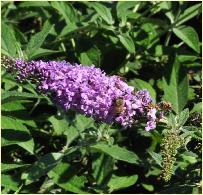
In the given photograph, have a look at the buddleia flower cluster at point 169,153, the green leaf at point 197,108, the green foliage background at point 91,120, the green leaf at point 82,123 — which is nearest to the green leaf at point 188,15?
the green foliage background at point 91,120

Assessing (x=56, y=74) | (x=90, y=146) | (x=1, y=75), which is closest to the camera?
(x=56, y=74)

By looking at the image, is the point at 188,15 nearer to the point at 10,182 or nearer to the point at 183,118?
the point at 183,118

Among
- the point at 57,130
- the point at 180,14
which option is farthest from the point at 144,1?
the point at 57,130

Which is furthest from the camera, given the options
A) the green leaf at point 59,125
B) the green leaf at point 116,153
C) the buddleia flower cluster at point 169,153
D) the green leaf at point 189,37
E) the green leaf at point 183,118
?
the green leaf at point 189,37

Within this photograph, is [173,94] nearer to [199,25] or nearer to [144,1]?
[144,1]

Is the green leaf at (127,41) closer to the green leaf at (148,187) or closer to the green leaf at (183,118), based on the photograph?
the green leaf at (183,118)

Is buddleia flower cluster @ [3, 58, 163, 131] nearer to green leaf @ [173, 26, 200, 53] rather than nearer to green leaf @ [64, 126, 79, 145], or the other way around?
green leaf @ [64, 126, 79, 145]

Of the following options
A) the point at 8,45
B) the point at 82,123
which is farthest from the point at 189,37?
the point at 8,45
